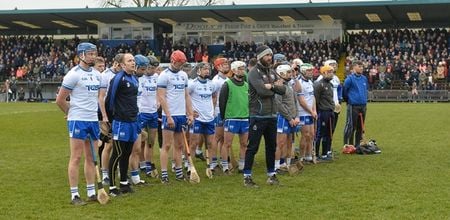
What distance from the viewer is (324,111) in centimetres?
1223

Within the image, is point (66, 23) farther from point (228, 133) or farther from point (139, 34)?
point (228, 133)

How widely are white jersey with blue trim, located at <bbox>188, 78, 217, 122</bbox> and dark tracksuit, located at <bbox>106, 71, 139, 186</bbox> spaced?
196 cm

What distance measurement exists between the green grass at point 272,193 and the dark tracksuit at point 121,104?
1.89 ft

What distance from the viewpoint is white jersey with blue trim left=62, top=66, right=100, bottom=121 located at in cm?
768

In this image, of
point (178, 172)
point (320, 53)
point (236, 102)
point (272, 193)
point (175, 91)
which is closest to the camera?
point (272, 193)

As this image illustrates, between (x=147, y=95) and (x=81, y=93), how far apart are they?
8.61ft

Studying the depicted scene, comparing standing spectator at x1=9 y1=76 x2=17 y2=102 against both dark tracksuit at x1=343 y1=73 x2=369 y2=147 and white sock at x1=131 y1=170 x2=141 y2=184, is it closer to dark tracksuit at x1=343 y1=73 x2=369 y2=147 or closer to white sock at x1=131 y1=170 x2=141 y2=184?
dark tracksuit at x1=343 y1=73 x2=369 y2=147

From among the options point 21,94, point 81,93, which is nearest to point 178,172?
point 81,93

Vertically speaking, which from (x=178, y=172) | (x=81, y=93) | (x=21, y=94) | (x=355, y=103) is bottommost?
(x=178, y=172)

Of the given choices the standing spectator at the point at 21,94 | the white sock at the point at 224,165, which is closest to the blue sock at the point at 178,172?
the white sock at the point at 224,165

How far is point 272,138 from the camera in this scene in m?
9.19

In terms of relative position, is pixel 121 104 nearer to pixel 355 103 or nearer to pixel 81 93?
pixel 81 93

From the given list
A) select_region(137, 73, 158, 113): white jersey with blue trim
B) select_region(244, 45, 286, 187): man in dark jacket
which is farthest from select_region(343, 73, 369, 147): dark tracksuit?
select_region(137, 73, 158, 113): white jersey with blue trim

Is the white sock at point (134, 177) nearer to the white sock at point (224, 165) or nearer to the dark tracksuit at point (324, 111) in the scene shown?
the white sock at point (224, 165)
